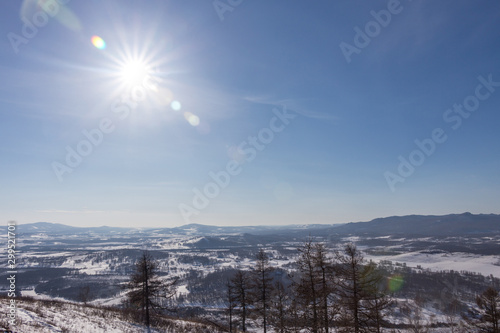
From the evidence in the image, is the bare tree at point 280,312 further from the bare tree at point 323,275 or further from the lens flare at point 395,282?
the lens flare at point 395,282

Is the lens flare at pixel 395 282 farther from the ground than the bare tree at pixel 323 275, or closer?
closer

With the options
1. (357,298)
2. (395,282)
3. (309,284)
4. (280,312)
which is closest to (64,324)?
(280,312)

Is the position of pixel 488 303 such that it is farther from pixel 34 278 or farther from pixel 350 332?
pixel 34 278

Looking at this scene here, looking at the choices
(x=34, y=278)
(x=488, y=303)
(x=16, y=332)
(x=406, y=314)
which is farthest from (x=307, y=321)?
(x=34, y=278)

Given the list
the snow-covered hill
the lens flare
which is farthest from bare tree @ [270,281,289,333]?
the lens flare

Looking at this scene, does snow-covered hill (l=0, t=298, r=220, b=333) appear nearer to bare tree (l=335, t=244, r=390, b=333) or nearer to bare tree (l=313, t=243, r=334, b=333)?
bare tree (l=313, t=243, r=334, b=333)

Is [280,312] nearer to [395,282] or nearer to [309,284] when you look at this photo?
[309,284]

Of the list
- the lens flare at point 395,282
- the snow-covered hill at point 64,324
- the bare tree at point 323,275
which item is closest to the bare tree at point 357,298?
the bare tree at point 323,275

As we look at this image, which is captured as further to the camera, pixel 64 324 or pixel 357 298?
pixel 357 298
